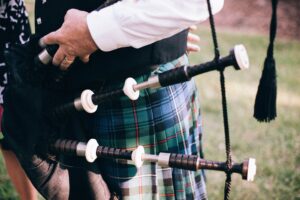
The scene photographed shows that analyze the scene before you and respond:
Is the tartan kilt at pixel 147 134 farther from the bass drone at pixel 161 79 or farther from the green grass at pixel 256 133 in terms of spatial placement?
the green grass at pixel 256 133

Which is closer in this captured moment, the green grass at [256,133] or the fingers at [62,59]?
the fingers at [62,59]

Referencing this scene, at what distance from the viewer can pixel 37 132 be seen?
1091 mm

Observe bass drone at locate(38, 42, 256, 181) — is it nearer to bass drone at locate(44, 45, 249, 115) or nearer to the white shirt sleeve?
bass drone at locate(44, 45, 249, 115)

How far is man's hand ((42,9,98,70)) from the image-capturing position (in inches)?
37.7

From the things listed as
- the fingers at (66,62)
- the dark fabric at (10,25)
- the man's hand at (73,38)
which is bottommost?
the fingers at (66,62)

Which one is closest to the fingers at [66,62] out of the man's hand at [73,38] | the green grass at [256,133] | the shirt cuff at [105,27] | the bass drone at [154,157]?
the man's hand at [73,38]

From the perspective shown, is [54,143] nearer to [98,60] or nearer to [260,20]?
[98,60]

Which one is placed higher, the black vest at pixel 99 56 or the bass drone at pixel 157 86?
the black vest at pixel 99 56

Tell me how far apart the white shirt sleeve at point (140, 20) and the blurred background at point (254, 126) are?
4.70ft

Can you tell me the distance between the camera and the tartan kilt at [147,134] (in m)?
1.19

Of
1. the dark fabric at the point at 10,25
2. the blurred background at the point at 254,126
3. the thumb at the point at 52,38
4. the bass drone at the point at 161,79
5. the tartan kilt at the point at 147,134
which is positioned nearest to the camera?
the bass drone at the point at 161,79

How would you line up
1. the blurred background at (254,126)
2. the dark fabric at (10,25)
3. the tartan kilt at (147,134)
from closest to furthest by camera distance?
1. the tartan kilt at (147,134)
2. the dark fabric at (10,25)
3. the blurred background at (254,126)

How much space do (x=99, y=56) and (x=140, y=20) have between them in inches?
8.5

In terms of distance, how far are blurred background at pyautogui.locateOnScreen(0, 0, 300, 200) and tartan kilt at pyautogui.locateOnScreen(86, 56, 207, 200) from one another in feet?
3.23
